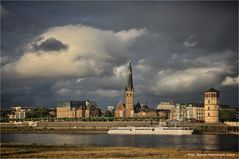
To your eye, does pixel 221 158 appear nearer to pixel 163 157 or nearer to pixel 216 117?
pixel 163 157

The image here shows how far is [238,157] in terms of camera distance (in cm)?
5391

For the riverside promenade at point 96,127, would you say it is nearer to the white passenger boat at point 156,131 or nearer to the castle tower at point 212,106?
the white passenger boat at point 156,131

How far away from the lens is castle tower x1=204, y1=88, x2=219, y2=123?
169 metres

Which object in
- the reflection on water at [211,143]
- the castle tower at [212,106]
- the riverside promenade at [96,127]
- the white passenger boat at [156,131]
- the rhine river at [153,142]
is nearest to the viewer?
the reflection on water at [211,143]

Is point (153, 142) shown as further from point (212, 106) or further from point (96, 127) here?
point (212, 106)

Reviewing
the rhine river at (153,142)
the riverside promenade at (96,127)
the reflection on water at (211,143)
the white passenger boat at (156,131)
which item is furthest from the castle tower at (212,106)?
the reflection on water at (211,143)

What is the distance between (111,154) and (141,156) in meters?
4.27

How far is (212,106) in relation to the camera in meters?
170

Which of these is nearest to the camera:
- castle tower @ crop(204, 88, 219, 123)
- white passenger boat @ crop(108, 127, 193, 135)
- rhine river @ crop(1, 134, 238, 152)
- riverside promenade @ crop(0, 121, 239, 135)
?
rhine river @ crop(1, 134, 238, 152)

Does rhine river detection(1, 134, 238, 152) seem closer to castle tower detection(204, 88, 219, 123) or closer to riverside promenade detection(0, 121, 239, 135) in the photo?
riverside promenade detection(0, 121, 239, 135)

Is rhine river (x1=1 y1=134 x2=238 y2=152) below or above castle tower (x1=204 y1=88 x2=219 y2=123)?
below

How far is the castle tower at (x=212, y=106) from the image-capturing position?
555 feet

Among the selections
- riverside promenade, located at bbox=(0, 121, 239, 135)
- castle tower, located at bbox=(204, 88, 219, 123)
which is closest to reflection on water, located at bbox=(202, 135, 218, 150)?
riverside promenade, located at bbox=(0, 121, 239, 135)

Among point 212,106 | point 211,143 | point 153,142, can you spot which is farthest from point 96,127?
point 211,143
